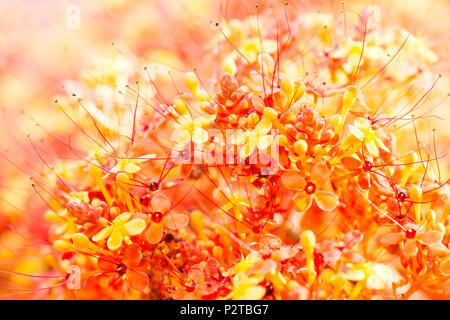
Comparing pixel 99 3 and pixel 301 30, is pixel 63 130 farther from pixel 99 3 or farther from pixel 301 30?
pixel 301 30

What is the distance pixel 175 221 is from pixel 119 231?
0.54 feet

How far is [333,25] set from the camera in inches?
78.7

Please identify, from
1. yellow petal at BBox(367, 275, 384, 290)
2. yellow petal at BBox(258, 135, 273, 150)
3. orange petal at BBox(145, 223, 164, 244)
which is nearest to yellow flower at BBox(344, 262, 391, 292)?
yellow petal at BBox(367, 275, 384, 290)

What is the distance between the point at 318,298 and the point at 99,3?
2216 mm

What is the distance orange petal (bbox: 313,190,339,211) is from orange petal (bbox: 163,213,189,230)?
15.3 inches

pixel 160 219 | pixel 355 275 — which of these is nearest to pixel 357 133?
pixel 355 275

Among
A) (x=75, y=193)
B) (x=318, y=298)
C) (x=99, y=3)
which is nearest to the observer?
(x=318, y=298)

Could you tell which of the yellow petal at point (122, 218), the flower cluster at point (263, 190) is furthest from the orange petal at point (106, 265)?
the yellow petal at point (122, 218)

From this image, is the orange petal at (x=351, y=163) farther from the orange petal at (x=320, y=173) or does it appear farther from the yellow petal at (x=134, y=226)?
the yellow petal at (x=134, y=226)

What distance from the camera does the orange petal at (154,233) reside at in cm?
142

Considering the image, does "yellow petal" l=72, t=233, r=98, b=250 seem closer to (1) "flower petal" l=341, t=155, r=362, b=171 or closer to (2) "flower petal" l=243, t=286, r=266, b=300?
(2) "flower petal" l=243, t=286, r=266, b=300

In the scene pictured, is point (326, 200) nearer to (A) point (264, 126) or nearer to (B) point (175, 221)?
(A) point (264, 126)

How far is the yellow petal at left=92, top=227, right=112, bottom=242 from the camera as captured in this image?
1402 mm
